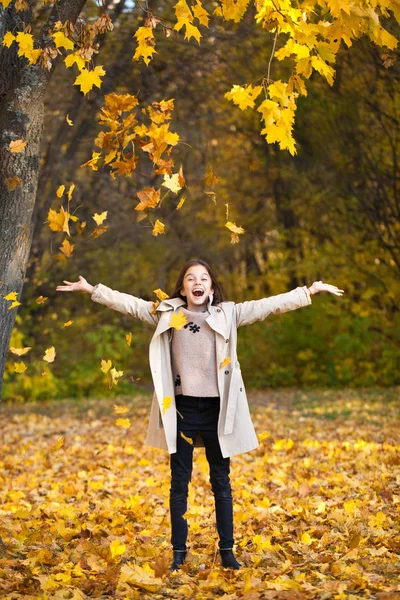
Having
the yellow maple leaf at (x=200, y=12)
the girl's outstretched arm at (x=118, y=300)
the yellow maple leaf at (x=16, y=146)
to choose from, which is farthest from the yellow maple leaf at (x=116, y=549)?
the yellow maple leaf at (x=200, y=12)

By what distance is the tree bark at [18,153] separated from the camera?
14.8 feet

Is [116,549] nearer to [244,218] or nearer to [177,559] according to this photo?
[177,559]

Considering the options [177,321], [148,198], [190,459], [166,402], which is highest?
[148,198]

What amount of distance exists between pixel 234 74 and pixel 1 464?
8.31m

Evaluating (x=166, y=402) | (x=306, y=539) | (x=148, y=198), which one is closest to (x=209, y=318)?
(x=166, y=402)

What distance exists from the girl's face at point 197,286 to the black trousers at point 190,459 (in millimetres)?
500

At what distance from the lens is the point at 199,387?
423 cm

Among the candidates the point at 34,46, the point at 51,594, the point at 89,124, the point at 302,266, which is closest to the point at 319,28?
the point at 34,46

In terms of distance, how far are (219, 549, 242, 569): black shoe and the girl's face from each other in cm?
127

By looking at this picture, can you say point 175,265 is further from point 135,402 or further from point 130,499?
point 130,499

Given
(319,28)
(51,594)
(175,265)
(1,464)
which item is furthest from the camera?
(175,265)

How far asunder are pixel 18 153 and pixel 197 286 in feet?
4.04

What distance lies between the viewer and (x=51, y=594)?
12.3 ft

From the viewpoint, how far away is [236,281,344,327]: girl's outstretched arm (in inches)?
170
